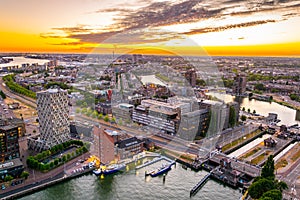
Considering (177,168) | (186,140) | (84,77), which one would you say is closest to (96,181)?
(177,168)

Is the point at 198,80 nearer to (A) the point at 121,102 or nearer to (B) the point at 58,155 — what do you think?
(A) the point at 121,102

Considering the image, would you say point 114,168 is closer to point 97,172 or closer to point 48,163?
point 97,172

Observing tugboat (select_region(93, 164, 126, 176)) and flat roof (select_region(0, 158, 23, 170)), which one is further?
tugboat (select_region(93, 164, 126, 176))

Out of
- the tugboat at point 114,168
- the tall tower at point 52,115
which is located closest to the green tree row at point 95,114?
the tall tower at point 52,115

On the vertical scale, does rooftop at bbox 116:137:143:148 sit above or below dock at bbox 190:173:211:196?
above

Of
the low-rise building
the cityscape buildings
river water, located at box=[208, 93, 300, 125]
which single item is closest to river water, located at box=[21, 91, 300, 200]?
the low-rise building

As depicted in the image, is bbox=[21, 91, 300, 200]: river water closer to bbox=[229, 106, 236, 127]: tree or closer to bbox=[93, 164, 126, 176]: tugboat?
bbox=[93, 164, 126, 176]: tugboat
